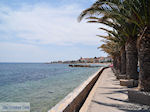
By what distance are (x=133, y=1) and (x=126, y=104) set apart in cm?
423

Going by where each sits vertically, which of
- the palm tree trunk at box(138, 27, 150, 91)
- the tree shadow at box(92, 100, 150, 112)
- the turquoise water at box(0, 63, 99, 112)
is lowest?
the turquoise water at box(0, 63, 99, 112)

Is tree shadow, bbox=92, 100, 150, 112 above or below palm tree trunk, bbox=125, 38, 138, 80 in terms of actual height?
below

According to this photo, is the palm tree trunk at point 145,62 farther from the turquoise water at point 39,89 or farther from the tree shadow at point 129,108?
the turquoise water at point 39,89

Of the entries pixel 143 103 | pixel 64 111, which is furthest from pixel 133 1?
pixel 64 111

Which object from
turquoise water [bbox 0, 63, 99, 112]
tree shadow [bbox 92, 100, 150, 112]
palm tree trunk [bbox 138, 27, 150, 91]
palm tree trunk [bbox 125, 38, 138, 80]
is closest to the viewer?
tree shadow [bbox 92, 100, 150, 112]

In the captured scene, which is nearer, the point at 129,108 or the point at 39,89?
the point at 129,108

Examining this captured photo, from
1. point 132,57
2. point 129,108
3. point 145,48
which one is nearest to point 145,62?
point 145,48

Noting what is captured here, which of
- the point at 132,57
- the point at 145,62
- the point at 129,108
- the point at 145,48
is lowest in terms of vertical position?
the point at 129,108

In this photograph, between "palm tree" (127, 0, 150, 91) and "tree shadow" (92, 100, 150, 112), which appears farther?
"palm tree" (127, 0, 150, 91)

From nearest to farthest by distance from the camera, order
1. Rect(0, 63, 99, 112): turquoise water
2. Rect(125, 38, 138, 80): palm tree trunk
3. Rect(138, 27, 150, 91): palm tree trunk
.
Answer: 1. Rect(138, 27, 150, 91): palm tree trunk
2. Rect(125, 38, 138, 80): palm tree trunk
3. Rect(0, 63, 99, 112): turquoise water

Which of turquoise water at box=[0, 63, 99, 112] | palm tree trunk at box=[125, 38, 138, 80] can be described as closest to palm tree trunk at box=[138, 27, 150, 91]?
palm tree trunk at box=[125, 38, 138, 80]

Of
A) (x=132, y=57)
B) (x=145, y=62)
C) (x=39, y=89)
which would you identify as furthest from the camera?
(x=39, y=89)

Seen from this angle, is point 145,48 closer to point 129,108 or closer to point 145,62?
point 145,62

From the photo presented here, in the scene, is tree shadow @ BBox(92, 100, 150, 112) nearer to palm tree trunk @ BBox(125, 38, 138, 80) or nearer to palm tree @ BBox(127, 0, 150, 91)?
palm tree @ BBox(127, 0, 150, 91)
